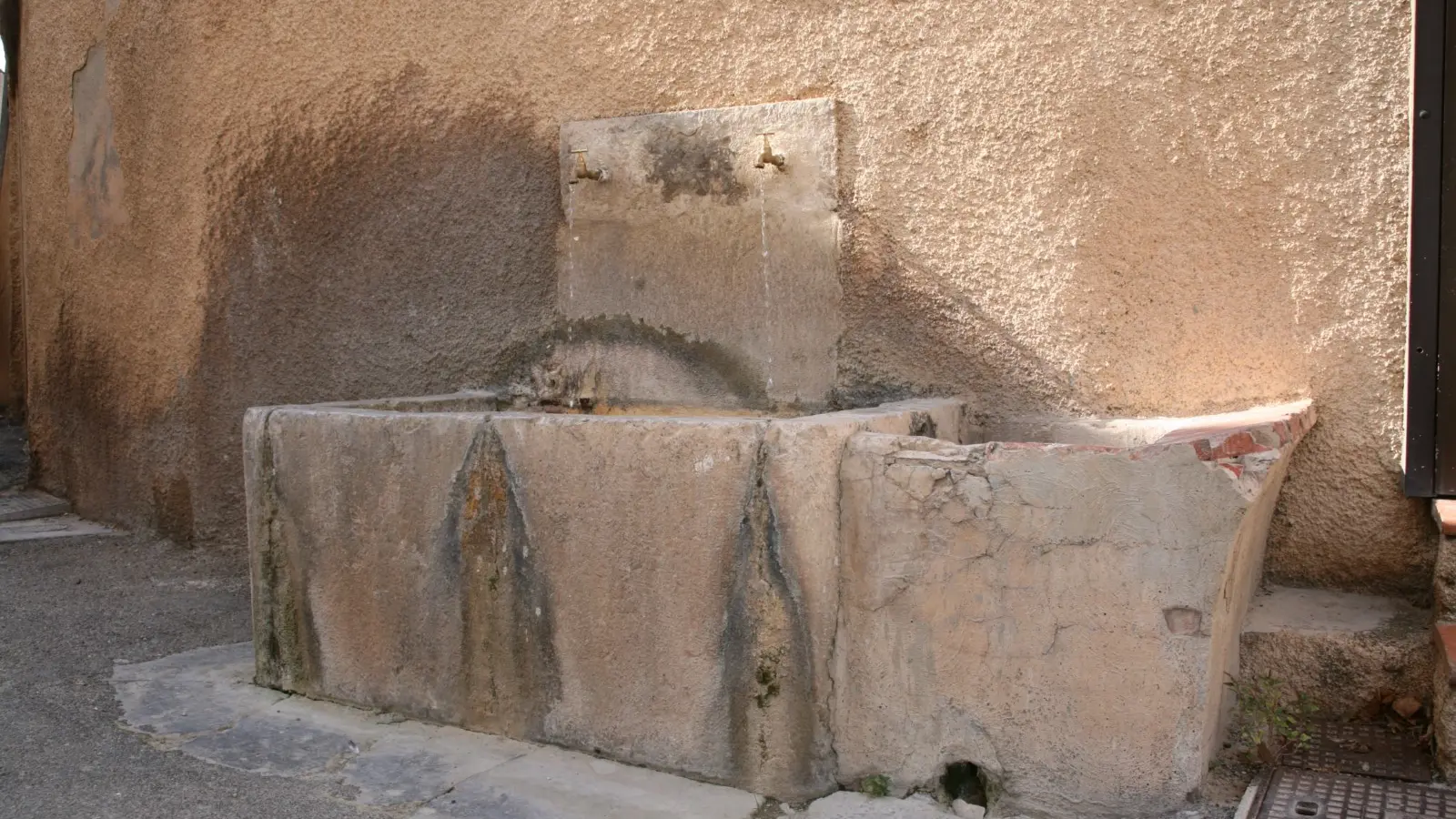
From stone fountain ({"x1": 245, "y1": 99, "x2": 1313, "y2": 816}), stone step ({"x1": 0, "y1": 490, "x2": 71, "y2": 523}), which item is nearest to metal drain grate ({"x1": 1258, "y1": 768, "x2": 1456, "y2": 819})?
stone fountain ({"x1": 245, "y1": 99, "x2": 1313, "y2": 816})

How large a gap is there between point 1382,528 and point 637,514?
184 cm

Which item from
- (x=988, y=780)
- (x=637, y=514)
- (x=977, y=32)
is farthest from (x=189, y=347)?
(x=988, y=780)

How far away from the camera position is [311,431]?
3.11 metres

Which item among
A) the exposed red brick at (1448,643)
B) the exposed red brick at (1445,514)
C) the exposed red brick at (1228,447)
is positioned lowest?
the exposed red brick at (1448,643)

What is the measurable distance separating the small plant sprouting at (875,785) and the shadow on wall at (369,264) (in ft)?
7.34

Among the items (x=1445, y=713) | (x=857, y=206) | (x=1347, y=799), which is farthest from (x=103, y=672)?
(x=1445, y=713)

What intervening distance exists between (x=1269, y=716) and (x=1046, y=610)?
0.69 m

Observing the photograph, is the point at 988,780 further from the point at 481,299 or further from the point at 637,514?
the point at 481,299

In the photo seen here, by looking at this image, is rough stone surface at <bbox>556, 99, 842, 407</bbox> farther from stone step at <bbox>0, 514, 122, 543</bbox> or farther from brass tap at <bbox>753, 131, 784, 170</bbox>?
stone step at <bbox>0, 514, 122, 543</bbox>

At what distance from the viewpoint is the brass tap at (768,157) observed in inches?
144

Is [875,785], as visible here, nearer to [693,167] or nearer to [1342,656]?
[1342,656]

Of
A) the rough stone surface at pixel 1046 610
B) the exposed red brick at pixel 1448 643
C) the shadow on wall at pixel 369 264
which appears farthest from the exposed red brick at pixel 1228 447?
the shadow on wall at pixel 369 264

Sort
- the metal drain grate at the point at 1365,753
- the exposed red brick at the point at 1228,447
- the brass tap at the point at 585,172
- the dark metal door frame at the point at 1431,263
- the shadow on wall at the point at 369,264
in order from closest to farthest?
1. the exposed red brick at the point at 1228,447
2. the metal drain grate at the point at 1365,753
3. the dark metal door frame at the point at 1431,263
4. the brass tap at the point at 585,172
5. the shadow on wall at the point at 369,264

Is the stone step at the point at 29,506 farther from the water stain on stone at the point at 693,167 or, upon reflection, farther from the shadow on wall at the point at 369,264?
the water stain on stone at the point at 693,167
